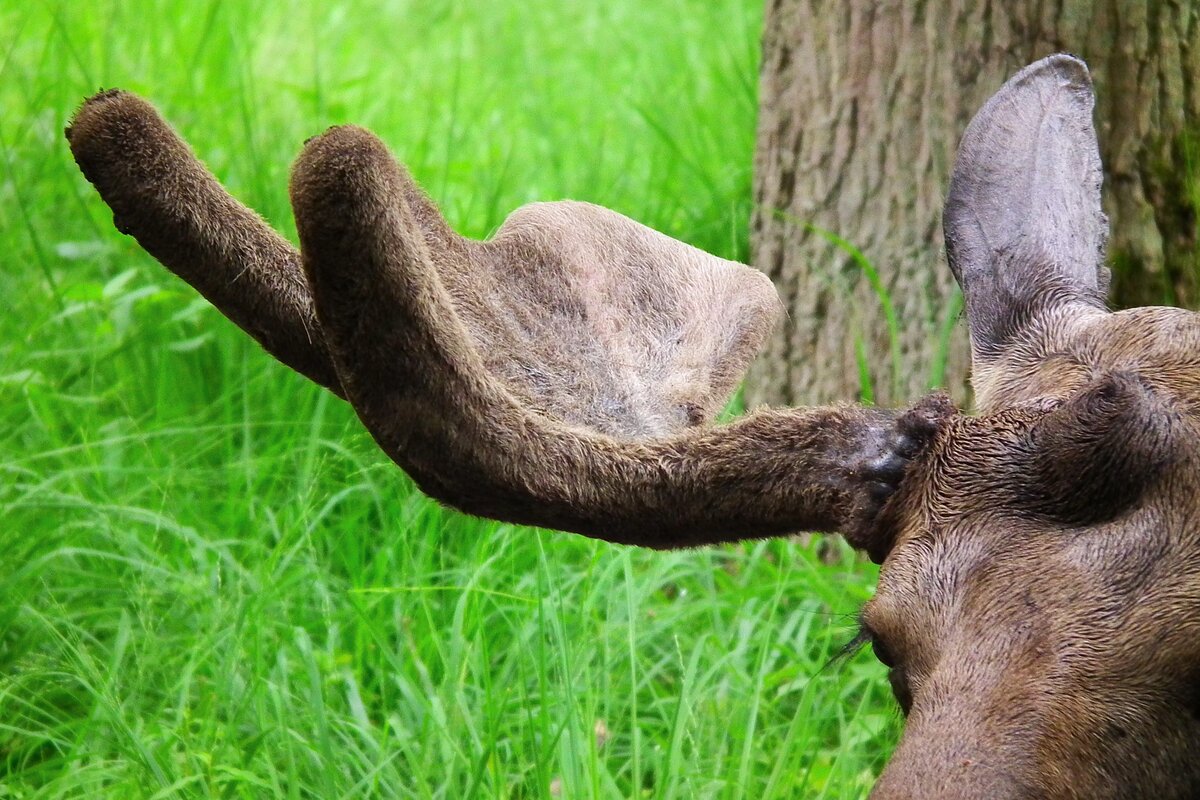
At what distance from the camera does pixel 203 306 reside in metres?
4.53

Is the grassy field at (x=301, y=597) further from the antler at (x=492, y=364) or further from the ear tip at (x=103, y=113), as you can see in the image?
the ear tip at (x=103, y=113)

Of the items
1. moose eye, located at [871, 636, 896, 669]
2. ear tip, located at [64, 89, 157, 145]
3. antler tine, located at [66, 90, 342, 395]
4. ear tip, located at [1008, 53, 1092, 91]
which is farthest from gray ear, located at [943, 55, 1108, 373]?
ear tip, located at [64, 89, 157, 145]

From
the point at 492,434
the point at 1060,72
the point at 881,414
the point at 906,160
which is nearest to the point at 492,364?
the point at 492,434

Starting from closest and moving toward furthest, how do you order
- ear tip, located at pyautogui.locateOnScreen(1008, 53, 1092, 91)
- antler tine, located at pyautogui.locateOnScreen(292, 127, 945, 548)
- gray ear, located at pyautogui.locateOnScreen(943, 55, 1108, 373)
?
1. antler tine, located at pyautogui.locateOnScreen(292, 127, 945, 548)
2. gray ear, located at pyautogui.locateOnScreen(943, 55, 1108, 373)
3. ear tip, located at pyautogui.locateOnScreen(1008, 53, 1092, 91)

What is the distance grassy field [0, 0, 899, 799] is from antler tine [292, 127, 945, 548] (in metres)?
0.29

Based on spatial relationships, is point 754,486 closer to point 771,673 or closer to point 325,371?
point 325,371

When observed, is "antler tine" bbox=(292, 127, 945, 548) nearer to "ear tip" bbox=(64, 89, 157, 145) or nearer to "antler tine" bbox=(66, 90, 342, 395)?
"antler tine" bbox=(66, 90, 342, 395)

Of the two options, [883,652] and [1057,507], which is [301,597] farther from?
[1057,507]

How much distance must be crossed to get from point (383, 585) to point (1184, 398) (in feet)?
7.46

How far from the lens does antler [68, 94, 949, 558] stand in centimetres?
203

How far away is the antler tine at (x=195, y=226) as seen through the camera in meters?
2.26

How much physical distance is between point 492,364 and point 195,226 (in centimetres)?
49

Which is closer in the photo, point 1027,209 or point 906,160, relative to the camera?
point 1027,209

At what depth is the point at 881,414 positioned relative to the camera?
2.22 metres
